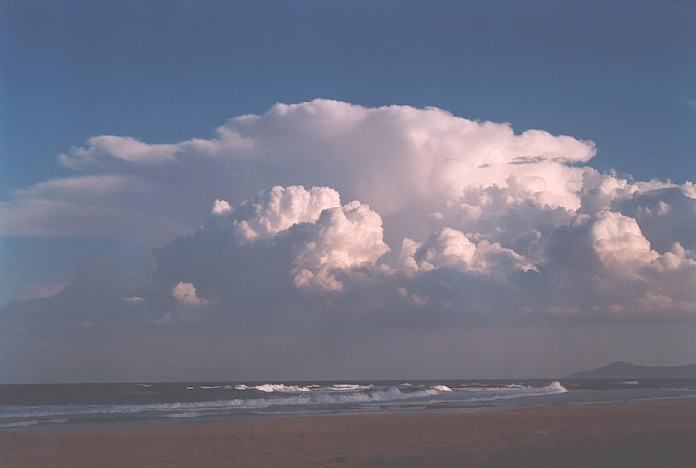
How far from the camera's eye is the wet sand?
1491 cm

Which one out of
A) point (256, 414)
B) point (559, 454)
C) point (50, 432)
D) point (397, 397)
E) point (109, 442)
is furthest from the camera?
point (397, 397)

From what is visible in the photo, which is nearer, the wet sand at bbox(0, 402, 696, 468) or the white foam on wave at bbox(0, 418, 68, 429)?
the wet sand at bbox(0, 402, 696, 468)

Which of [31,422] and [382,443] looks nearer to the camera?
[382,443]

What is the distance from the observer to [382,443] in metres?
18.0

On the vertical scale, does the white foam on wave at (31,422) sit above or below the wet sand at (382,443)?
above

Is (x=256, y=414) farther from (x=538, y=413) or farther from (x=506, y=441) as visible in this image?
(x=506, y=441)

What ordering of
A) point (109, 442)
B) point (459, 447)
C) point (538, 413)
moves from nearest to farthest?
point (459, 447)
point (109, 442)
point (538, 413)

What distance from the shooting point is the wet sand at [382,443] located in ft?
48.9

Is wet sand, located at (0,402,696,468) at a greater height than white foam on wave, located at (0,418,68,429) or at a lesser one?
lesser

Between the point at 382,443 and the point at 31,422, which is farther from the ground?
the point at 31,422

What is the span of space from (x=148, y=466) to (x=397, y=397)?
3152 centimetres

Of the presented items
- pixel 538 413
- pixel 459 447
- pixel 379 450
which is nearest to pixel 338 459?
pixel 379 450

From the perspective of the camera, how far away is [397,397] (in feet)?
150

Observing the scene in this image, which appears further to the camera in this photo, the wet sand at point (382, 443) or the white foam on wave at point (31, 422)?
the white foam on wave at point (31, 422)
